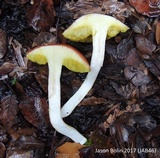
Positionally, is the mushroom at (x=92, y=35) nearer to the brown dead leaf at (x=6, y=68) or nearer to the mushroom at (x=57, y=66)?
the mushroom at (x=57, y=66)

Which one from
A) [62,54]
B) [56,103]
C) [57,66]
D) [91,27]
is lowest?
[56,103]

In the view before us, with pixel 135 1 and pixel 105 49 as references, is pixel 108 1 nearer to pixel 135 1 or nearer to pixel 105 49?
pixel 135 1

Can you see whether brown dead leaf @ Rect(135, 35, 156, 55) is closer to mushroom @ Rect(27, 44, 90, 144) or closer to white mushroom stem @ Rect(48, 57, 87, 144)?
mushroom @ Rect(27, 44, 90, 144)

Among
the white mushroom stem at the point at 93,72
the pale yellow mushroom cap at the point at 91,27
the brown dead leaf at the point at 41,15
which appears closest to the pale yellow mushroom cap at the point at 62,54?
the white mushroom stem at the point at 93,72

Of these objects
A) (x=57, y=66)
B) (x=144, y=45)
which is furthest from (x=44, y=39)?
(x=144, y=45)

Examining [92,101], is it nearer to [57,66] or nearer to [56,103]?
[56,103]

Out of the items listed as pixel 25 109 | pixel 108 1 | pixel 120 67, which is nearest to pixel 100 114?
pixel 120 67
